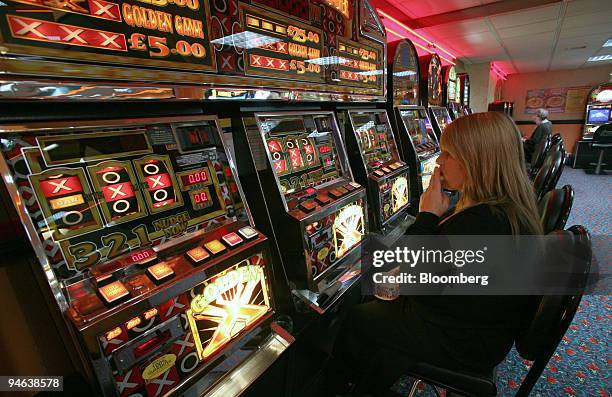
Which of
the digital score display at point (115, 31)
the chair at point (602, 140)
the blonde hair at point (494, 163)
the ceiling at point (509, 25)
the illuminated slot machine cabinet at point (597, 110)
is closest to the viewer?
the digital score display at point (115, 31)

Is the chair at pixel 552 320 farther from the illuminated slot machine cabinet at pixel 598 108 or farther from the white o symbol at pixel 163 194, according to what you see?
the illuminated slot machine cabinet at pixel 598 108

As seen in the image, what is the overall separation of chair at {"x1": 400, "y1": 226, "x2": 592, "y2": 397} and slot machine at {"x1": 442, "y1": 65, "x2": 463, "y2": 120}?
14.0 feet

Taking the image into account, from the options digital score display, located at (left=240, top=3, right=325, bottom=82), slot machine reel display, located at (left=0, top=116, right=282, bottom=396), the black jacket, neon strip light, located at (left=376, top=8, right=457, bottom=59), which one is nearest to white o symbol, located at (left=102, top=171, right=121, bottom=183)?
slot machine reel display, located at (left=0, top=116, right=282, bottom=396)

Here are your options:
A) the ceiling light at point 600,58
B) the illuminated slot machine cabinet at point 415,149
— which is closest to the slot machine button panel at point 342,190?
the illuminated slot machine cabinet at point 415,149

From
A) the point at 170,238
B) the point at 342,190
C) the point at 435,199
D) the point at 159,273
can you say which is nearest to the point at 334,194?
the point at 342,190

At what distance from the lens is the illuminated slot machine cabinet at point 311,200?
4.96 feet

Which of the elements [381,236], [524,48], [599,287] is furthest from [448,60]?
[381,236]

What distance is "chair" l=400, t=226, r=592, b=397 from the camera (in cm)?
93

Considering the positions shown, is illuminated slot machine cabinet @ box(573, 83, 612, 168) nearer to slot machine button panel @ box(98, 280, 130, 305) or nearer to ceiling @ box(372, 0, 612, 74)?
ceiling @ box(372, 0, 612, 74)

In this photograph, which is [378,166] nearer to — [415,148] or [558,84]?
[415,148]

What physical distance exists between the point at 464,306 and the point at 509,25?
6.35 m

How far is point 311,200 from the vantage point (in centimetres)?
165

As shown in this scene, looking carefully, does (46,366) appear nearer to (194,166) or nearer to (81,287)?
(81,287)

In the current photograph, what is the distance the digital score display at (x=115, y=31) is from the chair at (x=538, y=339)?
148 cm
